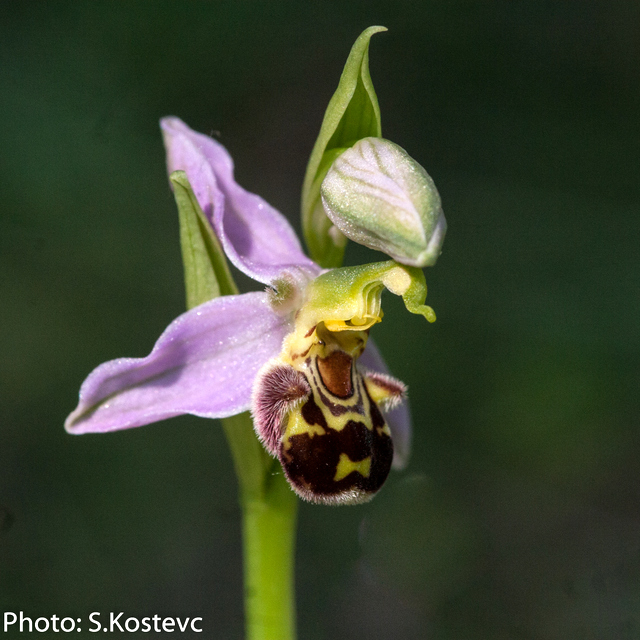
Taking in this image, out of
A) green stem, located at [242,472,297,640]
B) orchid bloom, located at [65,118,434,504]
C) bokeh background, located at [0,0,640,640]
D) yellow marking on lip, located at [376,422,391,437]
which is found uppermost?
bokeh background, located at [0,0,640,640]

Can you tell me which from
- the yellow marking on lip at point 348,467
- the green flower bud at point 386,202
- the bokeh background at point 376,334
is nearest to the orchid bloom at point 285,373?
the yellow marking on lip at point 348,467

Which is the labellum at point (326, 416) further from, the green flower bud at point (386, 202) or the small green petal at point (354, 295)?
the green flower bud at point (386, 202)

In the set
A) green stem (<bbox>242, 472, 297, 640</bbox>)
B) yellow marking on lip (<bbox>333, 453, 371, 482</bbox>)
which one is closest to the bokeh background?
green stem (<bbox>242, 472, 297, 640</bbox>)

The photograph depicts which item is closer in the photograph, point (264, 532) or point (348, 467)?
point (348, 467)

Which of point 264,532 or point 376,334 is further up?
point 376,334

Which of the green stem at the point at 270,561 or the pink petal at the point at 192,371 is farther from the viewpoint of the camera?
the green stem at the point at 270,561

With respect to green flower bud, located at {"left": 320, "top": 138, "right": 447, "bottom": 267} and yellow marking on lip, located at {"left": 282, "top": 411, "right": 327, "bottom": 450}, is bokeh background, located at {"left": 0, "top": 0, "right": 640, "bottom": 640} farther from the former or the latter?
green flower bud, located at {"left": 320, "top": 138, "right": 447, "bottom": 267}

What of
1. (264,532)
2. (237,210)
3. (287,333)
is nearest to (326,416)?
(287,333)

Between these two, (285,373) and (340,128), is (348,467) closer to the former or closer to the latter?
(285,373)
